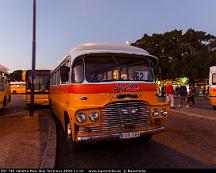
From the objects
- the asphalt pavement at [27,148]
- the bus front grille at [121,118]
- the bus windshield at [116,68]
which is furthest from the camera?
the bus windshield at [116,68]

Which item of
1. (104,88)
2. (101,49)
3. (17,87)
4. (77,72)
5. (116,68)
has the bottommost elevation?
(17,87)

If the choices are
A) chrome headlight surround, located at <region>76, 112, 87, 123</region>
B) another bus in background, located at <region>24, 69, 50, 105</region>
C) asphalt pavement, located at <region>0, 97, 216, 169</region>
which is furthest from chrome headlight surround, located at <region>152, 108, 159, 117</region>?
another bus in background, located at <region>24, 69, 50, 105</region>

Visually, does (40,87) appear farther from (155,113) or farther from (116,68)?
(155,113)

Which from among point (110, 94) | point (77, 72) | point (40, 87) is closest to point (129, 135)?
point (110, 94)

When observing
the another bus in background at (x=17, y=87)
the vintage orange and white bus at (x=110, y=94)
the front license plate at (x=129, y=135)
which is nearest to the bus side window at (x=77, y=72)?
the vintage orange and white bus at (x=110, y=94)

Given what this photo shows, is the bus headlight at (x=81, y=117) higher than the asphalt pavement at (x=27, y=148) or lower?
higher

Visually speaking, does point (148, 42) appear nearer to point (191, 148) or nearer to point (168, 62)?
point (168, 62)

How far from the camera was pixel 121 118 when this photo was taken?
7676mm

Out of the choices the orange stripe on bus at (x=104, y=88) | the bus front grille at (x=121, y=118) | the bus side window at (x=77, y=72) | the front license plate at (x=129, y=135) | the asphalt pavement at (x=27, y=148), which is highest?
the bus side window at (x=77, y=72)

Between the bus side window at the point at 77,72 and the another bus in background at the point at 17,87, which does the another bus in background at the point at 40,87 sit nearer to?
the bus side window at the point at 77,72

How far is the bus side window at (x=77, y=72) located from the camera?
8127 millimetres

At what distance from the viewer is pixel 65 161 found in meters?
7.59

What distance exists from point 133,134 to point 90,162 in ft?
4.13

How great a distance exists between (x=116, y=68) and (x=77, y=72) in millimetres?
1024
